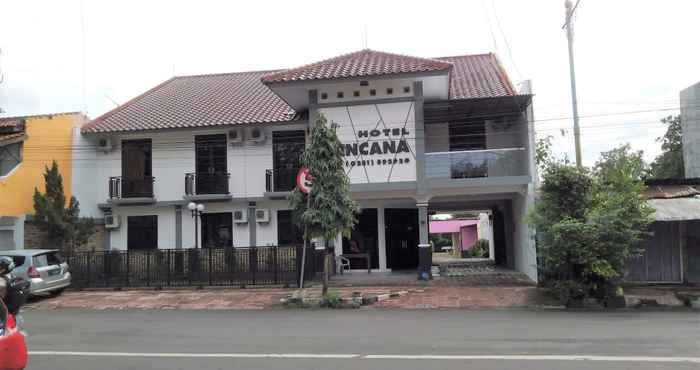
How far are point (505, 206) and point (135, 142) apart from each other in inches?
593

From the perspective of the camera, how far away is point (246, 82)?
26.6 metres

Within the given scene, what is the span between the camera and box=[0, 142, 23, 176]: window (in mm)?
21703

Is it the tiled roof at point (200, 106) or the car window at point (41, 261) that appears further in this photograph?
the tiled roof at point (200, 106)

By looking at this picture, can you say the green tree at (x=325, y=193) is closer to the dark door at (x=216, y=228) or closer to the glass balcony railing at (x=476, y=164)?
the glass balcony railing at (x=476, y=164)

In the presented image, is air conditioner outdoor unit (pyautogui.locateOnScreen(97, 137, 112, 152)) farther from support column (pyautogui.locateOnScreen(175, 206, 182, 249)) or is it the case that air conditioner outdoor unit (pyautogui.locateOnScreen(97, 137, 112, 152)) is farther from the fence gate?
the fence gate

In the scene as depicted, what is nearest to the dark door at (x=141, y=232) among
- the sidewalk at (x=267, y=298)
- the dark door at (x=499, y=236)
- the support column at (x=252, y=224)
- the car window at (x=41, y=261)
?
the support column at (x=252, y=224)

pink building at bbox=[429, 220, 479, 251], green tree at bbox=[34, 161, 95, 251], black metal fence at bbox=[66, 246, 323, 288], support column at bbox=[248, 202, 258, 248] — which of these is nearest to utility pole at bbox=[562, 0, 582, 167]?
black metal fence at bbox=[66, 246, 323, 288]

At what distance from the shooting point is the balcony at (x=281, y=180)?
21078 mm

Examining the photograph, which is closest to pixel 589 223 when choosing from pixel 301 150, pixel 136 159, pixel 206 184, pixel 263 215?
pixel 301 150

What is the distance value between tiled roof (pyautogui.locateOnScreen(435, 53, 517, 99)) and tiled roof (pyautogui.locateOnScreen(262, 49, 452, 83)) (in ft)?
3.69

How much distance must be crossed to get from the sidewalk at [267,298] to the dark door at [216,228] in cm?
455

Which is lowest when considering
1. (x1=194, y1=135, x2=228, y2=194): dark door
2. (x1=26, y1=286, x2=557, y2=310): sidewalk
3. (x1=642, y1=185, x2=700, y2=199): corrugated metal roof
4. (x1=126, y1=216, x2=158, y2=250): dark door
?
(x1=26, y1=286, x2=557, y2=310): sidewalk

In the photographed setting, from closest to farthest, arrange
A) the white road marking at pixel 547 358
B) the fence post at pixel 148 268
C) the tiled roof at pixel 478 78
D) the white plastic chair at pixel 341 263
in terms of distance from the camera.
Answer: the white road marking at pixel 547 358 < the fence post at pixel 148 268 < the tiled roof at pixel 478 78 < the white plastic chair at pixel 341 263

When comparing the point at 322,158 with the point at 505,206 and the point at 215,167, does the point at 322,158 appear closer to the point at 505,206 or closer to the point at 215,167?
the point at 215,167
